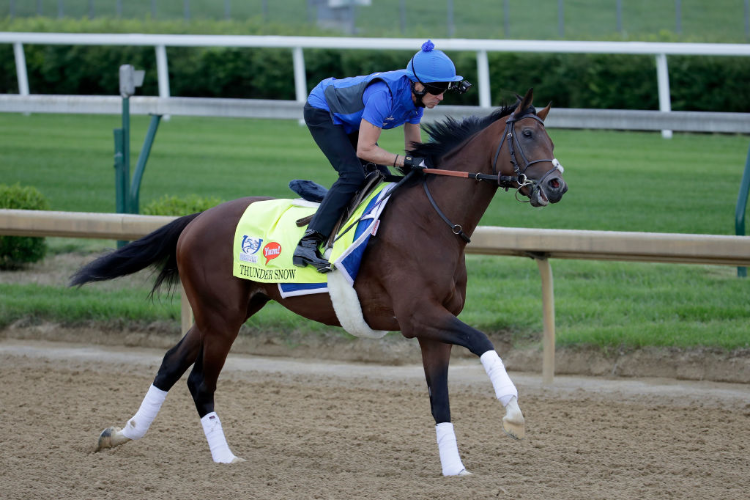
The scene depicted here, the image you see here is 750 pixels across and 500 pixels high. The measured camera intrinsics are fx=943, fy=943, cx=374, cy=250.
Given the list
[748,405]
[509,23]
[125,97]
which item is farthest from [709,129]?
[509,23]

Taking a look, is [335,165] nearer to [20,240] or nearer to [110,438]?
[110,438]

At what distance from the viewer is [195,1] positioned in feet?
106

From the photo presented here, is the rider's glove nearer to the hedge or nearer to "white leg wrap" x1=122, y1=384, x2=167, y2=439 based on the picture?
"white leg wrap" x1=122, y1=384, x2=167, y2=439

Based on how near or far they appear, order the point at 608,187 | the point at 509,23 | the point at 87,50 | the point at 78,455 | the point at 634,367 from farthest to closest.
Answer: the point at 509,23, the point at 87,50, the point at 608,187, the point at 634,367, the point at 78,455

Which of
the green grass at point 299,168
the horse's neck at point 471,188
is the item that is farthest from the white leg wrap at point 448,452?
the green grass at point 299,168

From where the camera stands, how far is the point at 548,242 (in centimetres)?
635

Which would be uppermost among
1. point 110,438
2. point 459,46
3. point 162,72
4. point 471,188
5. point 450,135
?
point 459,46

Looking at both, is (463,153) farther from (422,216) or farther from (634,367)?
(634,367)

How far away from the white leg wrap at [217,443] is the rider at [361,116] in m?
0.98

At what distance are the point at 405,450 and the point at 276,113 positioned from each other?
16.6 feet

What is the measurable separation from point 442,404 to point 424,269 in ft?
2.19

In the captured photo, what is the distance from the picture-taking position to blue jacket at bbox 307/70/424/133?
4684 millimetres

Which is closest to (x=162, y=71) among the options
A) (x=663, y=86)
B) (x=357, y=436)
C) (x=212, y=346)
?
(x=663, y=86)

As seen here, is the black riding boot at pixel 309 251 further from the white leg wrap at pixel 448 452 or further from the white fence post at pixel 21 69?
the white fence post at pixel 21 69
